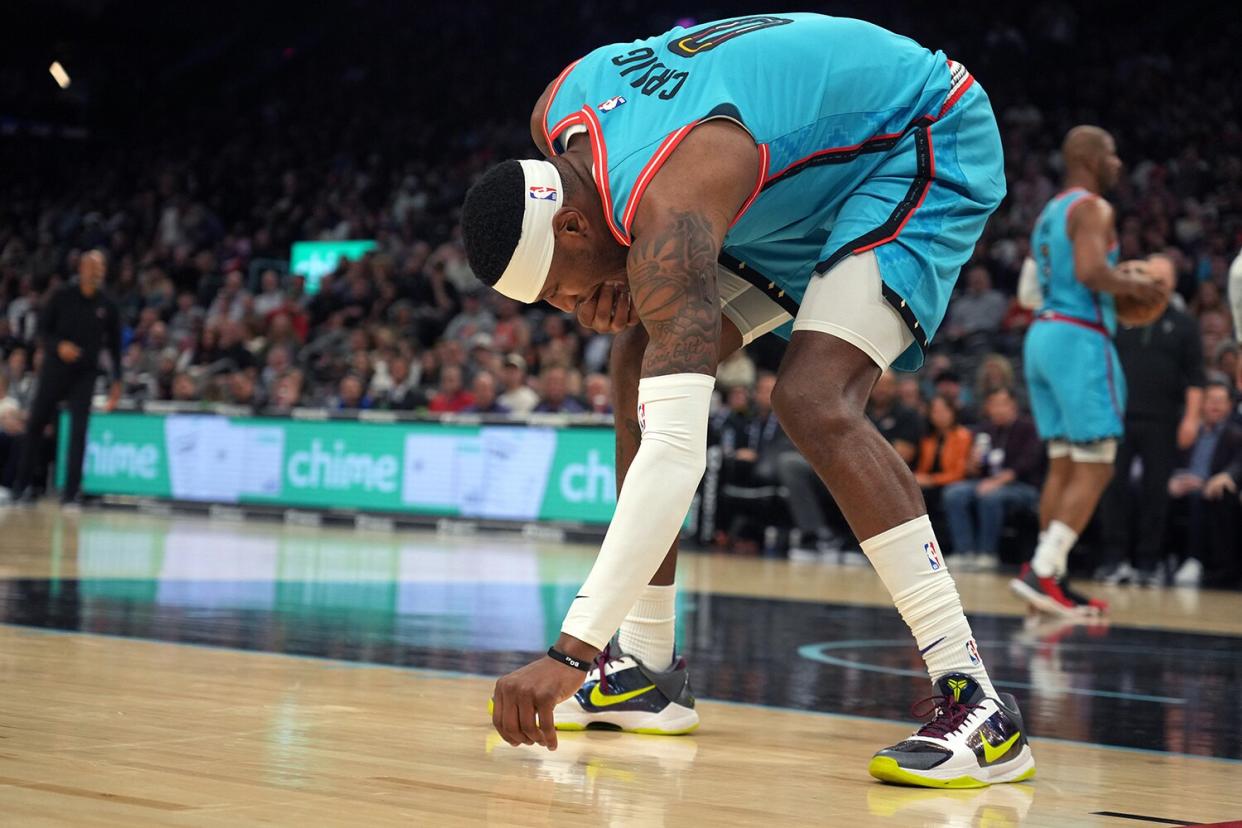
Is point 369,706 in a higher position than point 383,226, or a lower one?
lower

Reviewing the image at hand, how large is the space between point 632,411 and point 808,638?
2156mm

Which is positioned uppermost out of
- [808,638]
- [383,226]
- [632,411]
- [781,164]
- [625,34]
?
[625,34]

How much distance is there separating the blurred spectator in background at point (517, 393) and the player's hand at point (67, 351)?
3.32 meters

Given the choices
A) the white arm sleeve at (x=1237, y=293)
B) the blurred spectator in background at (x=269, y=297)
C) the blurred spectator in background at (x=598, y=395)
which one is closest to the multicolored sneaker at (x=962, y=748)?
the white arm sleeve at (x=1237, y=293)

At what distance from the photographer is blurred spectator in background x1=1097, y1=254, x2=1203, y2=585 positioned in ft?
31.7

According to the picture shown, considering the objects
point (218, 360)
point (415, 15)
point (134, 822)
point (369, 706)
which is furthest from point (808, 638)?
point (415, 15)

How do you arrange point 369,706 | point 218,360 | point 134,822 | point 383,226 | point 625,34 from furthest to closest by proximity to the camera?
1. point 625,34
2. point 383,226
3. point 218,360
4. point 369,706
5. point 134,822

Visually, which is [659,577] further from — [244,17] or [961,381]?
[244,17]

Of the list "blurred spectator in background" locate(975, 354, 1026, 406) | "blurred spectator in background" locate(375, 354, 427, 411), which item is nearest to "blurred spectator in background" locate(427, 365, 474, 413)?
"blurred spectator in background" locate(375, 354, 427, 411)

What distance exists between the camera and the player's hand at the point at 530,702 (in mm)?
2484

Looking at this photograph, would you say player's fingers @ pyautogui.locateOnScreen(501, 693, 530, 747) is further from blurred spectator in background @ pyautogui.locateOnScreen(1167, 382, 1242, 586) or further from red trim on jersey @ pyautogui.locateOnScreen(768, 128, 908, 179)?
blurred spectator in background @ pyautogui.locateOnScreen(1167, 382, 1242, 586)

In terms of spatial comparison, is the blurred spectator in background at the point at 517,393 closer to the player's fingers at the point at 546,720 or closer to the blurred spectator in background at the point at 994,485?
the blurred spectator in background at the point at 994,485

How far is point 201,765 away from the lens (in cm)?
252

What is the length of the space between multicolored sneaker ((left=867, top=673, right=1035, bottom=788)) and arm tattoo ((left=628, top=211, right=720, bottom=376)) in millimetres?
766
